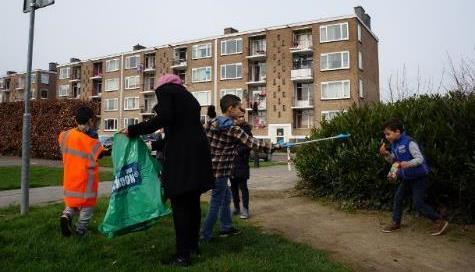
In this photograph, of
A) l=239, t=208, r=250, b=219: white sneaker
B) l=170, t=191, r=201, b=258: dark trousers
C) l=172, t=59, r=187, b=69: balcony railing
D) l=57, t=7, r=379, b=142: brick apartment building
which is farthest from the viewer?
l=172, t=59, r=187, b=69: balcony railing

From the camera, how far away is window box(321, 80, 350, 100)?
43656mm

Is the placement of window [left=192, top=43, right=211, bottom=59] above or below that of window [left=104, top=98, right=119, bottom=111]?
above

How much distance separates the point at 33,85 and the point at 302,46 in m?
58.2

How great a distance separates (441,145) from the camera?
6801 millimetres

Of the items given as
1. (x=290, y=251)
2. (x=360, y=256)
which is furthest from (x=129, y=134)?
(x=360, y=256)

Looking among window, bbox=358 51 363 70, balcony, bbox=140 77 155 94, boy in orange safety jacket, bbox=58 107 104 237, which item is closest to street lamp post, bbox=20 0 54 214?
boy in orange safety jacket, bbox=58 107 104 237

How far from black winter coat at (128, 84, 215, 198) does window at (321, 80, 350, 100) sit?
134 ft

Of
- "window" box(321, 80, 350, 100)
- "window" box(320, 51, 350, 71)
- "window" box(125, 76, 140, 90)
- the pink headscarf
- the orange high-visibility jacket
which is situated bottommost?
the orange high-visibility jacket

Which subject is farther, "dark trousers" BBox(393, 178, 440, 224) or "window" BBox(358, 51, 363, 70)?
"window" BBox(358, 51, 363, 70)

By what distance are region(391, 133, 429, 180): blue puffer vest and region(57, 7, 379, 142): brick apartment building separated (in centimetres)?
3382

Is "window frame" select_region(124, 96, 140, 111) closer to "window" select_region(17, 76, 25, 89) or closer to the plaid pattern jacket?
"window" select_region(17, 76, 25, 89)

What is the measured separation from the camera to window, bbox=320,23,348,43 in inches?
1732

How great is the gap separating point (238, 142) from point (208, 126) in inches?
16.1

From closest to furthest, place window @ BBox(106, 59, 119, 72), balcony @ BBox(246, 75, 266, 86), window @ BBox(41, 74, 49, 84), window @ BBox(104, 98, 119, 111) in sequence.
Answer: balcony @ BBox(246, 75, 266, 86) → window @ BBox(104, 98, 119, 111) → window @ BBox(106, 59, 119, 72) → window @ BBox(41, 74, 49, 84)
